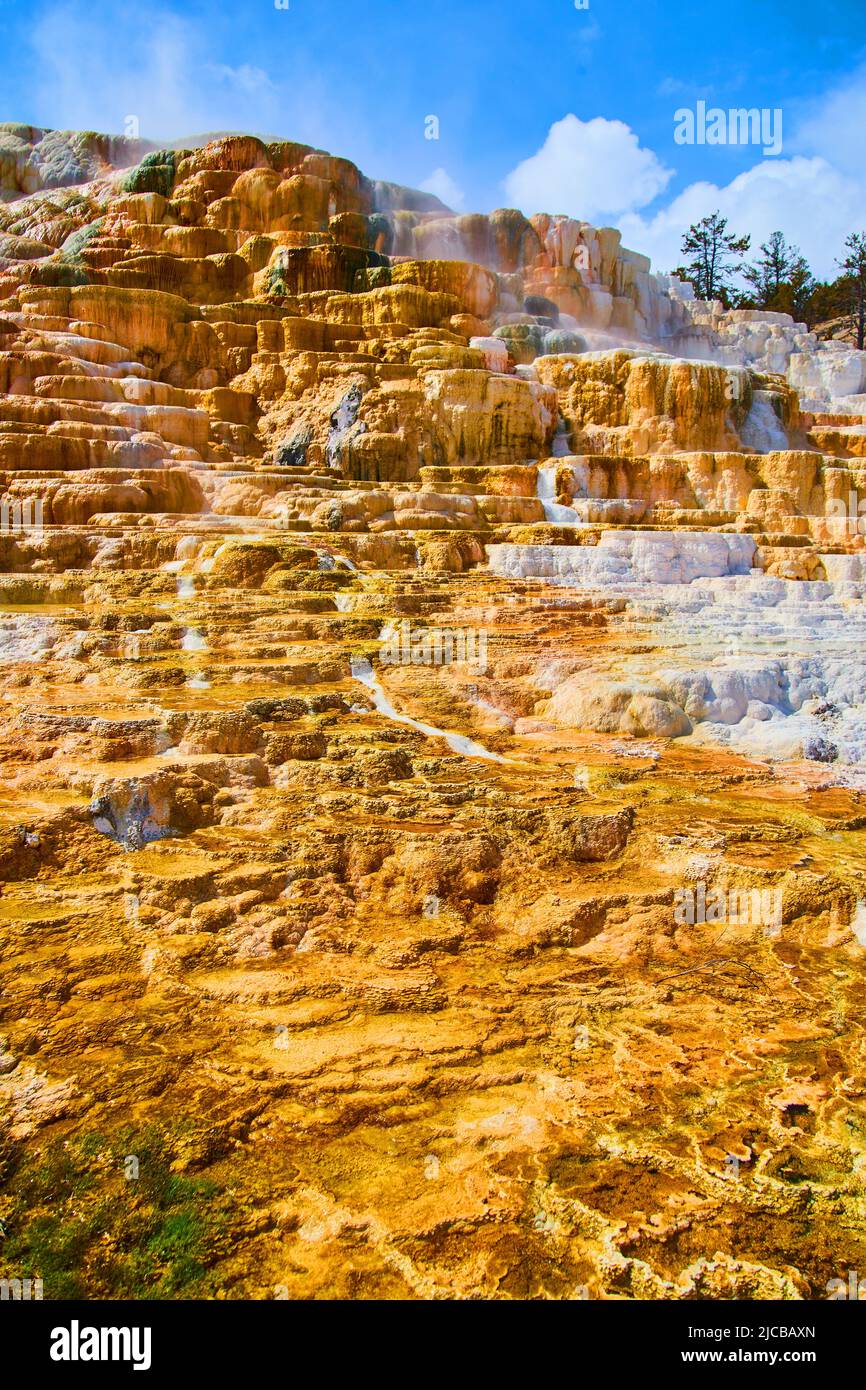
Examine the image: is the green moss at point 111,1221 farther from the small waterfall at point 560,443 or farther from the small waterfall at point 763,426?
the small waterfall at point 763,426

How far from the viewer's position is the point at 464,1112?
288 cm

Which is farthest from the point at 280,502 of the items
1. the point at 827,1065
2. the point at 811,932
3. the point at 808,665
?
the point at 827,1065

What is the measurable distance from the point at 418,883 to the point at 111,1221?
186 cm

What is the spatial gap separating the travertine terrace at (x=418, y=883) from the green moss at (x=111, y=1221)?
0.03ft

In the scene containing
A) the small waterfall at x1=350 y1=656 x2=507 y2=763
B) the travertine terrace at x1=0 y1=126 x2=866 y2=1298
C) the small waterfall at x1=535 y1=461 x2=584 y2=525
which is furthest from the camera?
the small waterfall at x1=535 y1=461 x2=584 y2=525

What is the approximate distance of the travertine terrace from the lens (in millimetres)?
2523

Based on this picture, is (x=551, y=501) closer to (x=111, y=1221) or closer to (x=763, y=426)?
(x=763, y=426)

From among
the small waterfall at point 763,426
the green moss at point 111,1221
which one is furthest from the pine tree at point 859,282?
the green moss at point 111,1221

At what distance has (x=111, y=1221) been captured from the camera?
250cm

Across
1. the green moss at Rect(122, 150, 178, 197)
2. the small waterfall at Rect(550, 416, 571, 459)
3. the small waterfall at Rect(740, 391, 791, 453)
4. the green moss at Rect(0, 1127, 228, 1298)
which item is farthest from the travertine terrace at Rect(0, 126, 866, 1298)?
the green moss at Rect(122, 150, 178, 197)

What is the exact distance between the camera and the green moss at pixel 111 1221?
2.35 metres

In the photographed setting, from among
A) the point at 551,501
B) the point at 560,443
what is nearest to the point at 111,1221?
the point at 551,501

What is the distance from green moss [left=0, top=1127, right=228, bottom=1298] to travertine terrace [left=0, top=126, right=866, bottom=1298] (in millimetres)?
10

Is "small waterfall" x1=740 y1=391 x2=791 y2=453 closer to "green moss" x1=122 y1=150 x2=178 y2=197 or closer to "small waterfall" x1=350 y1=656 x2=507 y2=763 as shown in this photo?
"small waterfall" x1=350 y1=656 x2=507 y2=763
